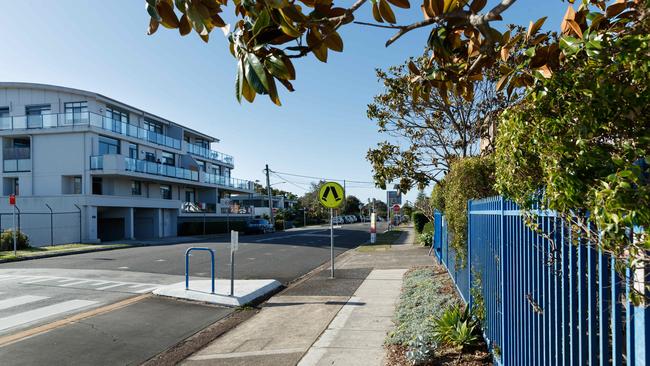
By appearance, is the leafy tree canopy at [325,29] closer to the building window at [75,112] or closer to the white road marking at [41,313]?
the white road marking at [41,313]

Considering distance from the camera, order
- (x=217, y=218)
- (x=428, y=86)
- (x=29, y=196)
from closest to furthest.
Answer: (x=428, y=86) → (x=29, y=196) → (x=217, y=218)

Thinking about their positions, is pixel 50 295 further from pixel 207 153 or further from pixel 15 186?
pixel 207 153

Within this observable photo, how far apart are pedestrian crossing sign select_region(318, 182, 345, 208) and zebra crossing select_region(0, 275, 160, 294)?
187 inches

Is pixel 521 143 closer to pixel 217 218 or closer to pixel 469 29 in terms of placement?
pixel 469 29

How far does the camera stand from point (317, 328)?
770cm

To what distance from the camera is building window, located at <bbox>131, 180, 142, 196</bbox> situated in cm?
4088

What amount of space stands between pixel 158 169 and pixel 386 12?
42046 mm

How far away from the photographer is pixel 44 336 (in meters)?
7.54

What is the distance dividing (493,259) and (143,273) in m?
12.4

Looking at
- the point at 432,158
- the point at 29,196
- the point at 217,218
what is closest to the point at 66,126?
the point at 29,196

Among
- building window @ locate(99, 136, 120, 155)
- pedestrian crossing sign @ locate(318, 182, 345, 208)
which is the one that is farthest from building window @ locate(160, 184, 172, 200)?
pedestrian crossing sign @ locate(318, 182, 345, 208)

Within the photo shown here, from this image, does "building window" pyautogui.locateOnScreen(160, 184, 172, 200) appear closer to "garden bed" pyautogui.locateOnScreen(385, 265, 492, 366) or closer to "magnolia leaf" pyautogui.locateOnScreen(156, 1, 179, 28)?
"garden bed" pyautogui.locateOnScreen(385, 265, 492, 366)

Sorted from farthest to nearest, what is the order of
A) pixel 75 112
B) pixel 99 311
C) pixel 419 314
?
pixel 75 112 < pixel 99 311 < pixel 419 314

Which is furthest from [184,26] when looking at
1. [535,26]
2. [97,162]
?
[97,162]
